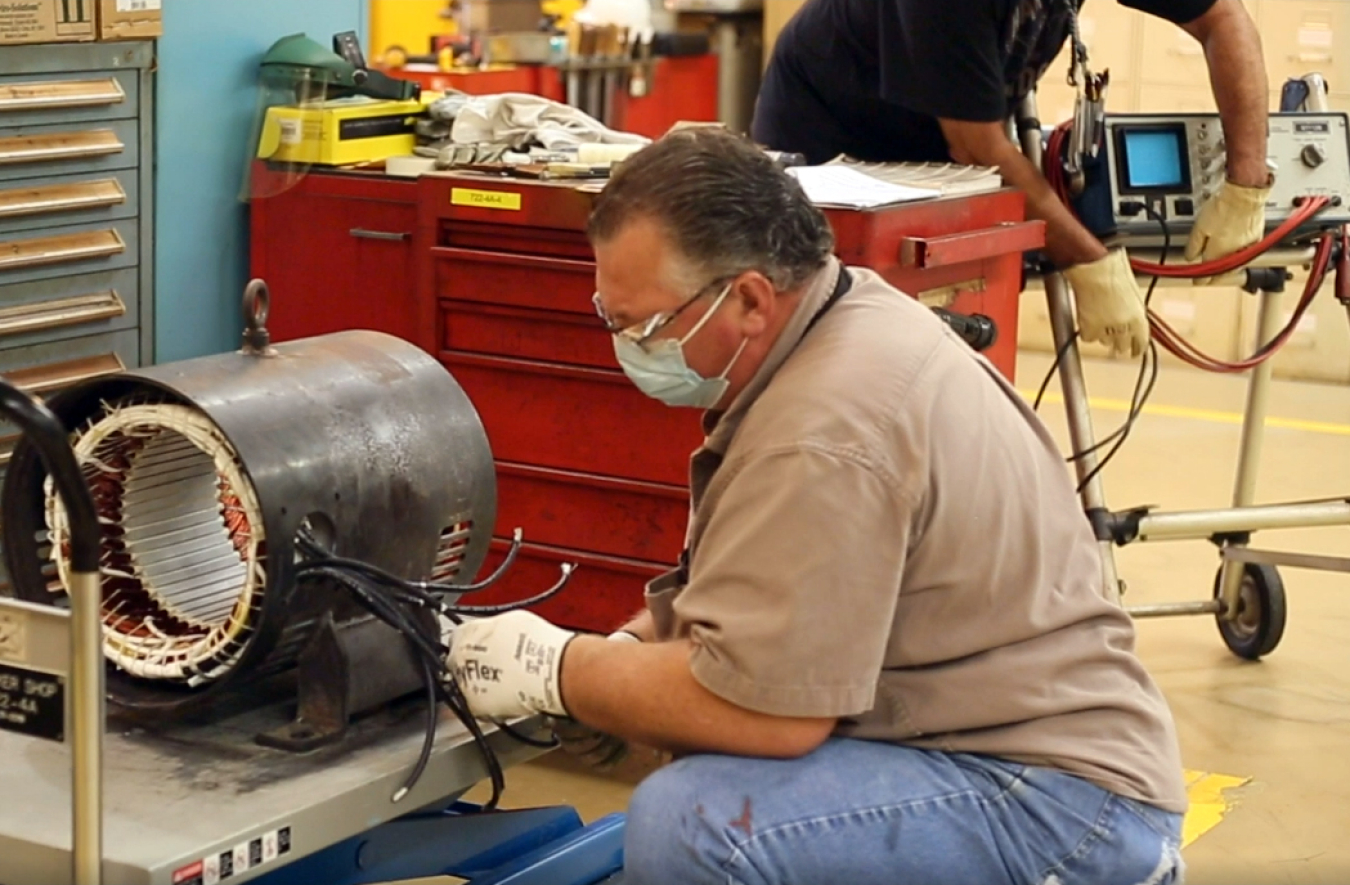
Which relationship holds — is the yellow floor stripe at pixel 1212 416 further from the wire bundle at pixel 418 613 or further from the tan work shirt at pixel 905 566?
the wire bundle at pixel 418 613

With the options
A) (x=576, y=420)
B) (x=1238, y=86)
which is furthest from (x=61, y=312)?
(x=1238, y=86)

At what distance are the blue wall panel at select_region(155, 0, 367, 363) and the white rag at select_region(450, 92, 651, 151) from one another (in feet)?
1.16

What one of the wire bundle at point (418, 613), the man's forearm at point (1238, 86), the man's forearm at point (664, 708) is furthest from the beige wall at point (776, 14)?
the man's forearm at point (664, 708)

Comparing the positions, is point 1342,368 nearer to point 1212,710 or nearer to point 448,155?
point 1212,710

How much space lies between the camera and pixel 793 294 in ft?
5.37

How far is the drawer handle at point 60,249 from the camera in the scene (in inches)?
102

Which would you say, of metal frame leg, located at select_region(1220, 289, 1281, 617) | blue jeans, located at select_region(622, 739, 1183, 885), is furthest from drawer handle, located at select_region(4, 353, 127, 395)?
metal frame leg, located at select_region(1220, 289, 1281, 617)

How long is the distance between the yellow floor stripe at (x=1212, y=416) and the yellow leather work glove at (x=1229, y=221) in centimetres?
229

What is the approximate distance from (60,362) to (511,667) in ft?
4.48

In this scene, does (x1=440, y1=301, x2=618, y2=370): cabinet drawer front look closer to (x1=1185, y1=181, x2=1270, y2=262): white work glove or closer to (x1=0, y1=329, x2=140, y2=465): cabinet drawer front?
(x1=0, y1=329, x2=140, y2=465): cabinet drawer front

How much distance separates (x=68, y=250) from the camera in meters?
2.67

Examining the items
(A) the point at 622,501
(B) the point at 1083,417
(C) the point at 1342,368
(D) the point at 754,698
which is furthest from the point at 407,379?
(C) the point at 1342,368

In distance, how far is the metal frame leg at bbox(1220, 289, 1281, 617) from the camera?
3295 millimetres

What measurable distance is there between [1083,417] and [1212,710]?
64 centimetres
